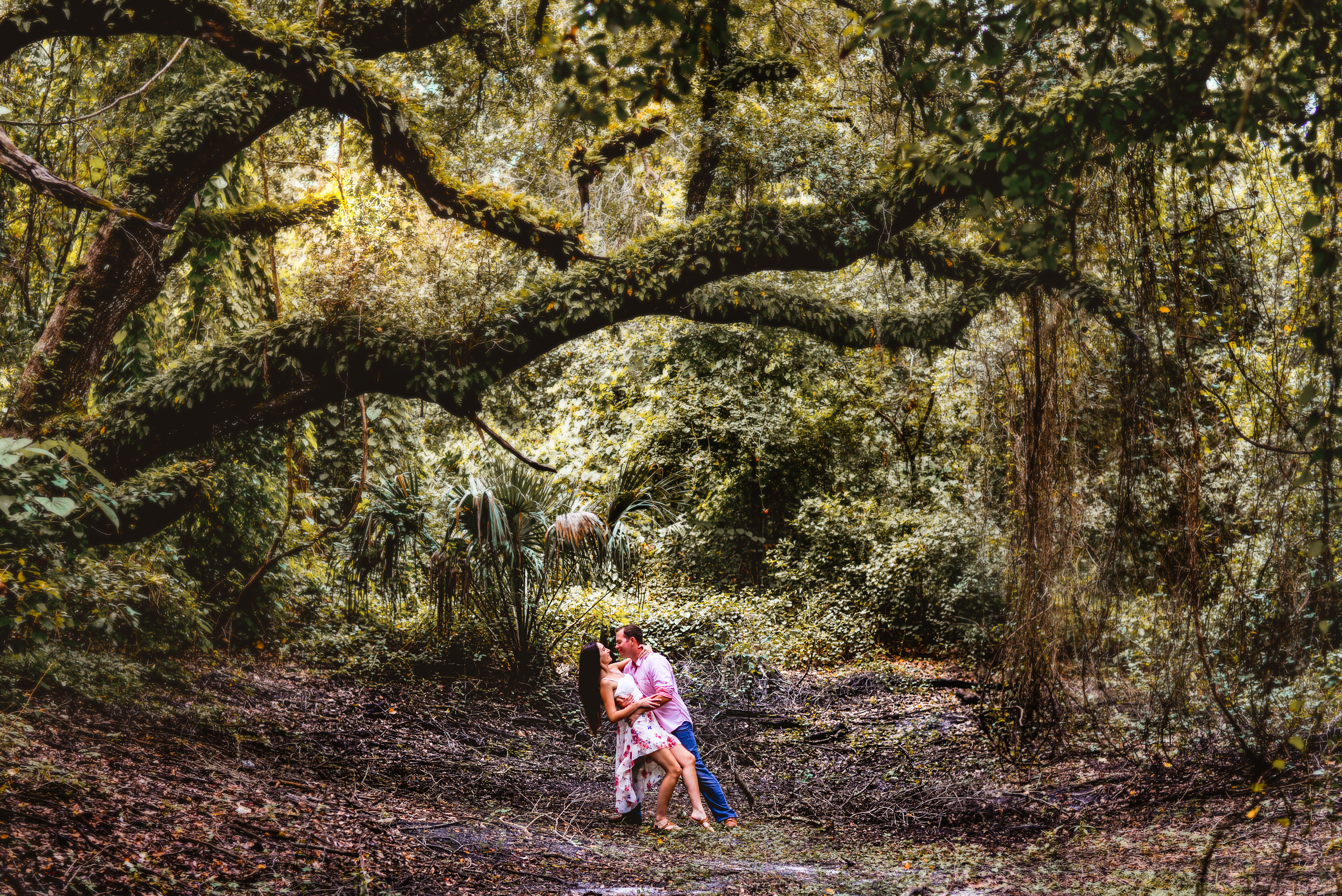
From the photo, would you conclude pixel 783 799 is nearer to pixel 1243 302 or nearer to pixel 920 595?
pixel 1243 302

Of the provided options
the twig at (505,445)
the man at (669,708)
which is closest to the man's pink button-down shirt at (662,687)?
the man at (669,708)

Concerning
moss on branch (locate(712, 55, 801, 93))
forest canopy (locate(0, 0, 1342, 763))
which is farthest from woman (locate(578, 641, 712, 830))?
moss on branch (locate(712, 55, 801, 93))

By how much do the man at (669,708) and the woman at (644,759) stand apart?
0.19 ft

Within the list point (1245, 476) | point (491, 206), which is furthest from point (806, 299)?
point (1245, 476)

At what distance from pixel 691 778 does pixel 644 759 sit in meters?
0.34

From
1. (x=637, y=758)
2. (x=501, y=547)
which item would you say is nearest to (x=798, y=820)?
(x=637, y=758)

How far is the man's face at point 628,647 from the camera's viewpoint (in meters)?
6.15

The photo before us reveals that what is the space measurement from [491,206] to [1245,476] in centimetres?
629

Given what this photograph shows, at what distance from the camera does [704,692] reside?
400 inches

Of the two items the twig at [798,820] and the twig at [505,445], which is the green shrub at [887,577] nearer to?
the twig at [798,820]

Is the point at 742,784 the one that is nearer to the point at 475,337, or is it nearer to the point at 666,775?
the point at 666,775

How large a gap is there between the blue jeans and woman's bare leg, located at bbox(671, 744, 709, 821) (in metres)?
0.09

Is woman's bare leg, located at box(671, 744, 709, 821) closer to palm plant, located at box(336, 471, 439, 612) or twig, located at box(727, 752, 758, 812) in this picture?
twig, located at box(727, 752, 758, 812)

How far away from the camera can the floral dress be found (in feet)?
18.9
